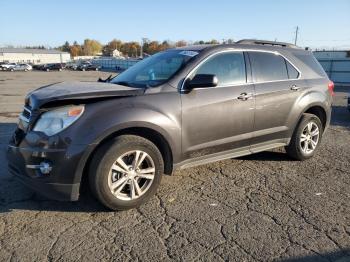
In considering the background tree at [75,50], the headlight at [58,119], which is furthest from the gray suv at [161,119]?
the background tree at [75,50]

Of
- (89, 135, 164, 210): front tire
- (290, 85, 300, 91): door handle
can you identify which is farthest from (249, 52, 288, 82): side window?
(89, 135, 164, 210): front tire

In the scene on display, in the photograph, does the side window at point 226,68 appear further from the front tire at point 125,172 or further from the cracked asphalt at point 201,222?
the cracked asphalt at point 201,222

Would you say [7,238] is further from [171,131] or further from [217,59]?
[217,59]

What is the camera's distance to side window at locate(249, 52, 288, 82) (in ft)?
16.7

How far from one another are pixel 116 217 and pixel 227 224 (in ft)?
3.87

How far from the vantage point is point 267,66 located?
525 centimetres

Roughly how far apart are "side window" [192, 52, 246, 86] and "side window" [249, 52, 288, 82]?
239 mm

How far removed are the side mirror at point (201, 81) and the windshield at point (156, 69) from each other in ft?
0.88

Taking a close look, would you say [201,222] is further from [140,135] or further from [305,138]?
[305,138]

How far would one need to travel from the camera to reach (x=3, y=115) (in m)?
9.95

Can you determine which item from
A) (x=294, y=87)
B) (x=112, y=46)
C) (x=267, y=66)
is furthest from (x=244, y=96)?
(x=112, y=46)

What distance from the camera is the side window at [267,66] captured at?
5094mm

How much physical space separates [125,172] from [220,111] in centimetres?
148

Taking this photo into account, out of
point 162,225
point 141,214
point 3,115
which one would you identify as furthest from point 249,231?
point 3,115
